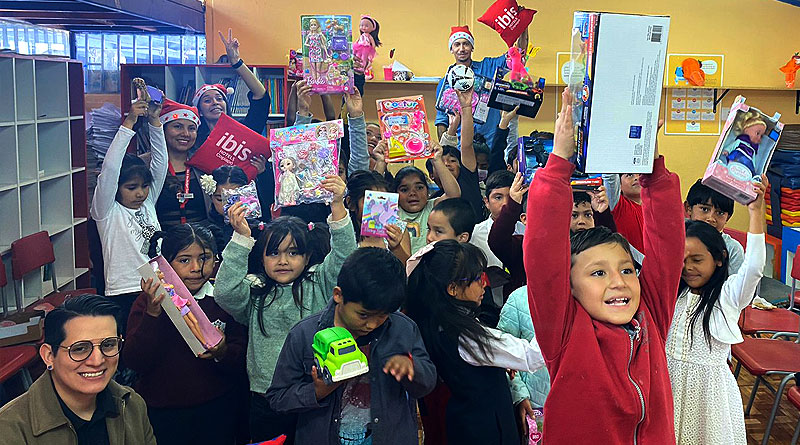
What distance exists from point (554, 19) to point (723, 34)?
4.96 ft

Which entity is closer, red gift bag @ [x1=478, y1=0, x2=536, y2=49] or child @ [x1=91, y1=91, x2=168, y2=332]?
child @ [x1=91, y1=91, x2=168, y2=332]

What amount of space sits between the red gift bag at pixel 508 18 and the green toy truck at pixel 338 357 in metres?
2.95

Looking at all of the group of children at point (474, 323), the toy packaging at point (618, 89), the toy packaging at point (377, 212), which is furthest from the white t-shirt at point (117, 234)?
the toy packaging at point (618, 89)

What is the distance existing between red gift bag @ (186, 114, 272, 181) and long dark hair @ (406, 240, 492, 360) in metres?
1.31

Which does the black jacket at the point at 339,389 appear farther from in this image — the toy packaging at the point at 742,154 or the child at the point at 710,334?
the toy packaging at the point at 742,154

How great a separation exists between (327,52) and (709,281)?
1692mm

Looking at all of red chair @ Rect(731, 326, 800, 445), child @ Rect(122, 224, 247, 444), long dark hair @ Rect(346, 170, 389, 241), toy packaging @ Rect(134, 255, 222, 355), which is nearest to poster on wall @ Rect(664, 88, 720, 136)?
red chair @ Rect(731, 326, 800, 445)

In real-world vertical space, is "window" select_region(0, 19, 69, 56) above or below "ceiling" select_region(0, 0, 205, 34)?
below

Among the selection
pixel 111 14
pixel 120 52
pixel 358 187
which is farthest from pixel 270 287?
pixel 120 52

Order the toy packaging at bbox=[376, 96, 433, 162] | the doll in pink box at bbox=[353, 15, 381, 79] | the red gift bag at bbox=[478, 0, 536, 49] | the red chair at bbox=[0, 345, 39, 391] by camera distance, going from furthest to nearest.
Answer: the doll in pink box at bbox=[353, 15, 381, 79], the red gift bag at bbox=[478, 0, 536, 49], the toy packaging at bbox=[376, 96, 433, 162], the red chair at bbox=[0, 345, 39, 391]

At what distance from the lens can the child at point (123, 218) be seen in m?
3.42

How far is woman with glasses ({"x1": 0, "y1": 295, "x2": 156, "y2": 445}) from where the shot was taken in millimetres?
1711

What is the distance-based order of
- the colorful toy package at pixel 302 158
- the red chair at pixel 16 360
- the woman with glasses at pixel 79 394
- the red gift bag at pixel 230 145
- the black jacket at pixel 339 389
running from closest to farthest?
the woman with glasses at pixel 79 394 < the black jacket at pixel 339 389 < the colorful toy package at pixel 302 158 < the red chair at pixel 16 360 < the red gift bag at pixel 230 145

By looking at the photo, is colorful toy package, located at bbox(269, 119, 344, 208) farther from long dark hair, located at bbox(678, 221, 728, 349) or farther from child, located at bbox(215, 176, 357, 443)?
long dark hair, located at bbox(678, 221, 728, 349)
